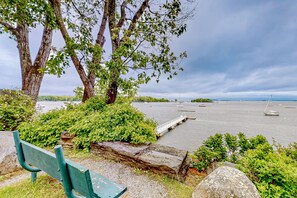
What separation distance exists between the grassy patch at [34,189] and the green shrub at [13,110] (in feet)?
10.00

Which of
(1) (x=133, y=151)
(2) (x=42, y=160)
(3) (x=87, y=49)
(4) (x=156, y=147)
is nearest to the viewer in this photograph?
(2) (x=42, y=160)

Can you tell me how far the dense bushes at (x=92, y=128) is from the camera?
11.9ft

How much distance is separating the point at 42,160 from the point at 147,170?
200 cm

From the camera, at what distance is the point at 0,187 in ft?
→ 7.46

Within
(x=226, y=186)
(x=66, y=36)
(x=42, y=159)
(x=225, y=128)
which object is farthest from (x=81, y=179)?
(x=225, y=128)

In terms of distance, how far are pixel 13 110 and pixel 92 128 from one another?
9.87ft

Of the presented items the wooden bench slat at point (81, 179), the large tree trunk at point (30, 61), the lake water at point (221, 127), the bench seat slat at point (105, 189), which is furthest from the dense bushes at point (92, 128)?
the large tree trunk at point (30, 61)

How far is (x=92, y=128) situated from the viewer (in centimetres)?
377

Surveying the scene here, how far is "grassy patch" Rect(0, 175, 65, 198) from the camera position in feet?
6.72

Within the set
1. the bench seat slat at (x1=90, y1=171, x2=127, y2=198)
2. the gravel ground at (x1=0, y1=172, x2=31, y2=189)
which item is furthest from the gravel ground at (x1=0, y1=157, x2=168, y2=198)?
the bench seat slat at (x1=90, y1=171, x2=127, y2=198)

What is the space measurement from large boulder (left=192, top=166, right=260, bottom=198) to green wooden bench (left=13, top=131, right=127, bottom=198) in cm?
146

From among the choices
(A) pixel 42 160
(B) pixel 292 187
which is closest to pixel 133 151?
(A) pixel 42 160

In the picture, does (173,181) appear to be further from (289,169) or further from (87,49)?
(87,49)

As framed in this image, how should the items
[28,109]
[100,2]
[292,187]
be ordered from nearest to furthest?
[292,187], [28,109], [100,2]
